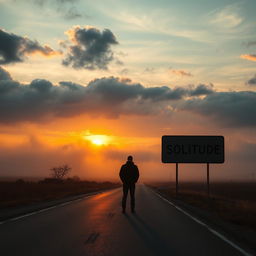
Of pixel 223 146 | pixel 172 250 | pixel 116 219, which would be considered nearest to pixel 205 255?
pixel 172 250

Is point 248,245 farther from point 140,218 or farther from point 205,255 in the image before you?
point 140,218

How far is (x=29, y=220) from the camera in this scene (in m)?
15.3

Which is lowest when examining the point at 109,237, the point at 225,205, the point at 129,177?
the point at 109,237

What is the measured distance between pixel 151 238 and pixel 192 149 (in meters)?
24.5

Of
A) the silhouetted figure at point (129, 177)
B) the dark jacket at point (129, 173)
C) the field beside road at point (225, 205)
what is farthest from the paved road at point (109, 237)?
the dark jacket at point (129, 173)

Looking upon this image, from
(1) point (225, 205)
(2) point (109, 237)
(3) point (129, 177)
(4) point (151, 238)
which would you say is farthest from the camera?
(1) point (225, 205)

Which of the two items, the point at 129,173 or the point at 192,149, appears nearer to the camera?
the point at 129,173

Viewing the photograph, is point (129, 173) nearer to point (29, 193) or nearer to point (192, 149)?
point (192, 149)

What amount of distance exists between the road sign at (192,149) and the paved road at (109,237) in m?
18.1

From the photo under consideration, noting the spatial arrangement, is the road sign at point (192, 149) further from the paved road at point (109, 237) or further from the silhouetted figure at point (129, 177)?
the paved road at point (109, 237)

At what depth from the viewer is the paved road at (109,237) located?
912cm

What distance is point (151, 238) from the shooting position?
10.9 metres

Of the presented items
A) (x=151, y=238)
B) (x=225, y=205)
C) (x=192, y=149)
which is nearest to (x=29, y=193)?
(x=192, y=149)

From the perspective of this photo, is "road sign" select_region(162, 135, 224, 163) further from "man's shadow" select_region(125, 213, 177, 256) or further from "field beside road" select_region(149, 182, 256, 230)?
"man's shadow" select_region(125, 213, 177, 256)
